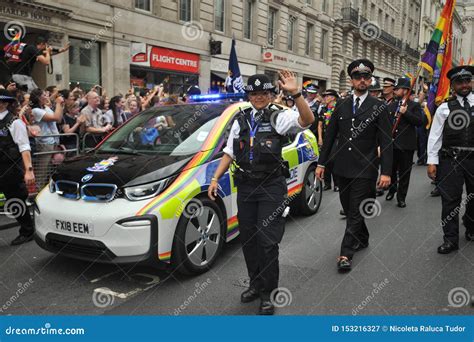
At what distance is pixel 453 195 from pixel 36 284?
433 cm

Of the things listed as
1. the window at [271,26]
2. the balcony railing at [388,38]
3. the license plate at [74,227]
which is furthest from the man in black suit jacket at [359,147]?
the balcony railing at [388,38]

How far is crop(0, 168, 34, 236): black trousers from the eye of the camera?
494cm

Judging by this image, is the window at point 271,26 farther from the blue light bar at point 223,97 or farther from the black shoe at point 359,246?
the black shoe at point 359,246

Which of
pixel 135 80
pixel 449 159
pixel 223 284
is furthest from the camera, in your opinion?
pixel 135 80

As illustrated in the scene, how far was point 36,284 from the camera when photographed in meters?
3.89

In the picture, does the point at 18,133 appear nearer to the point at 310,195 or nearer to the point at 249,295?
the point at 249,295

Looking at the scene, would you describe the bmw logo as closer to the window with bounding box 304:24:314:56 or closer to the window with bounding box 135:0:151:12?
the window with bounding box 135:0:151:12

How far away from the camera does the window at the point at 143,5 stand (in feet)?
54.3

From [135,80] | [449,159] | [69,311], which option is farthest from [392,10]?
[69,311]

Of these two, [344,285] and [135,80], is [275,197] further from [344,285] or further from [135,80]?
[135,80]

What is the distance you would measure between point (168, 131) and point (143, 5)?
45.9 ft

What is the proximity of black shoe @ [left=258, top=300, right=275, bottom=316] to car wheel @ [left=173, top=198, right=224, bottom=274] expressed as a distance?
2.76ft

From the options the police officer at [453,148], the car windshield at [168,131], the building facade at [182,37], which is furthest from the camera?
the building facade at [182,37]

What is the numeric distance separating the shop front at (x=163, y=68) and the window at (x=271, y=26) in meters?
6.99
